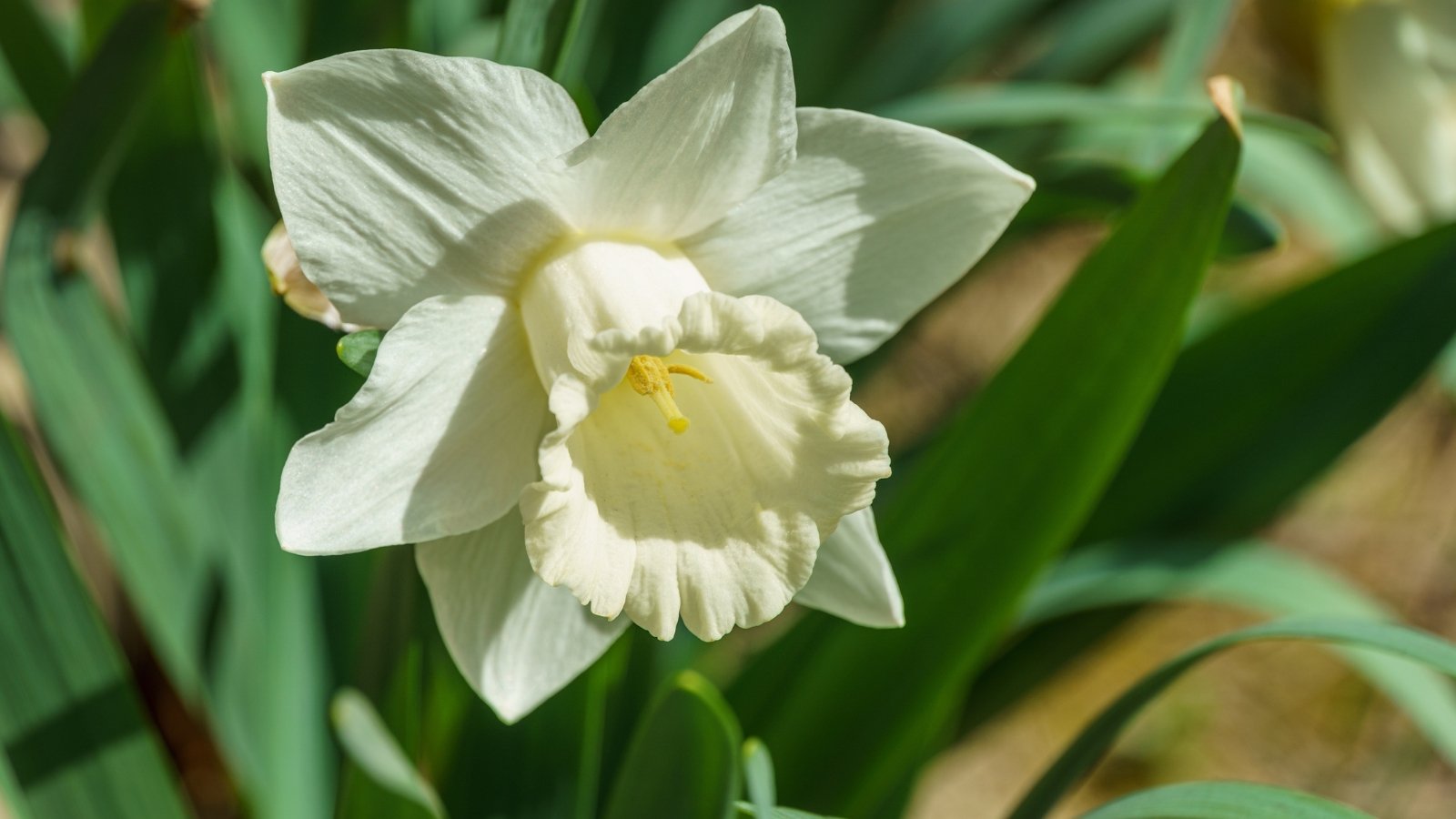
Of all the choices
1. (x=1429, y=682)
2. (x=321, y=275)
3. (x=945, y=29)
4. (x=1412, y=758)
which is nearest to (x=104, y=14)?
(x=321, y=275)

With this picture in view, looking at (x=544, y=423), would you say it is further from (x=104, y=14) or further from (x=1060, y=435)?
(x=104, y=14)

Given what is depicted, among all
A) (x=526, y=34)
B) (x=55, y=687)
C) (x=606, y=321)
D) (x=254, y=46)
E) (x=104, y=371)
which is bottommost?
(x=55, y=687)

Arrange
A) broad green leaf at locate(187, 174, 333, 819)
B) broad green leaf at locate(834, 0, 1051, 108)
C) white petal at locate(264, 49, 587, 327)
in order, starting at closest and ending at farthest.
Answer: white petal at locate(264, 49, 587, 327)
broad green leaf at locate(187, 174, 333, 819)
broad green leaf at locate(834, 0, 1051, 108)

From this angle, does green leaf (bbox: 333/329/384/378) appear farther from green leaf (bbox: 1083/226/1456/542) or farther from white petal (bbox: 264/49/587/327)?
green leaf (bbox: 1083/226/1456/542)

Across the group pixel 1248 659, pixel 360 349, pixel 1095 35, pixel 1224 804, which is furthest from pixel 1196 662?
pixel 1248 659

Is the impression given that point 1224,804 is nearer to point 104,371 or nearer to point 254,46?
point 104,371

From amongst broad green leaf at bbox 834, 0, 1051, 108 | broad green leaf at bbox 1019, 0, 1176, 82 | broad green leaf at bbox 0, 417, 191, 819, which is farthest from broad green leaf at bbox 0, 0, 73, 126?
broad green leaf at bbox 1019, 0, 1176, 82
